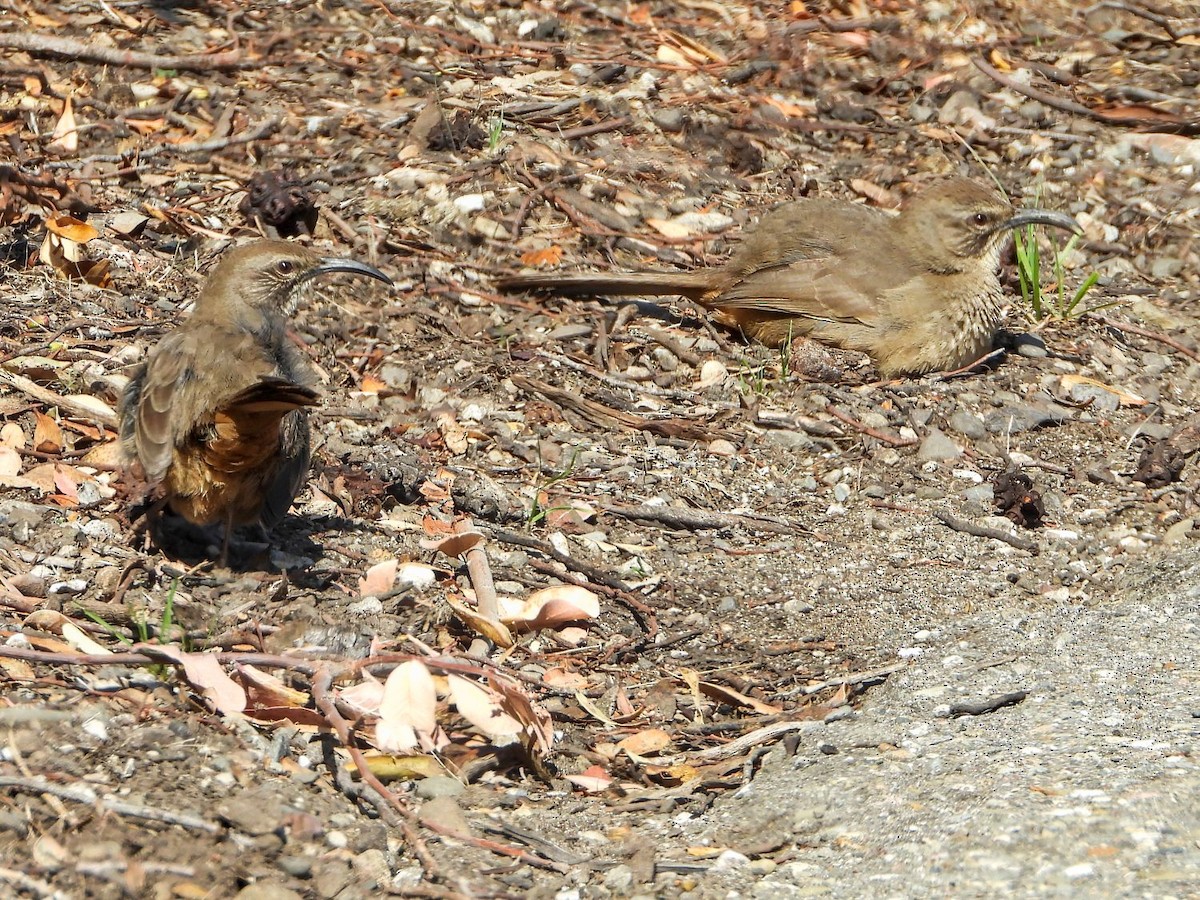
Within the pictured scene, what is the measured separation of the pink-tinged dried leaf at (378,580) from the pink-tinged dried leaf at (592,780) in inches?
42.3

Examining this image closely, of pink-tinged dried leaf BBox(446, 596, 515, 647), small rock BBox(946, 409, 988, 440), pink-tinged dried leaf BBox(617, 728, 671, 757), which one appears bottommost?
small rock BBox(946, 409, 988, 440)

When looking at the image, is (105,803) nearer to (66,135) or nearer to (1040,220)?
(66,135)

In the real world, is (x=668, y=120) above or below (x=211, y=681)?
above

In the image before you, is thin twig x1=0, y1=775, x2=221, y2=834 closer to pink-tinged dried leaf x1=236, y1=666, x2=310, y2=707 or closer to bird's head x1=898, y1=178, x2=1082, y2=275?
pink-tinged dried leaf x1=236, y1=666, x2=310, y2=707

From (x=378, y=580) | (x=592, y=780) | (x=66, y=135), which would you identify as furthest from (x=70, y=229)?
(x=592, y=780)

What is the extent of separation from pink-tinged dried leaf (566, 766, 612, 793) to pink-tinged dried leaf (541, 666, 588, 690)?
1.51ft

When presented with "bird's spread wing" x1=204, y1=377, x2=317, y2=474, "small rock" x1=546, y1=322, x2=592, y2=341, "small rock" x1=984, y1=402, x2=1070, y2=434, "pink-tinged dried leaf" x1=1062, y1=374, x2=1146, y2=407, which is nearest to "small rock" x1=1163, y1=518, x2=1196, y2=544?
"small rock" x1=984, y1=402, x2=1070, y2=434

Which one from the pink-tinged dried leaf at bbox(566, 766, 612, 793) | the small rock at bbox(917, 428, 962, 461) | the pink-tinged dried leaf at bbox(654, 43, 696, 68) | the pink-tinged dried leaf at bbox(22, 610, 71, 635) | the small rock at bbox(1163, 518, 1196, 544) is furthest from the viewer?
the pink-tinged dried leaf at bbox(654, 43, 696, 68)

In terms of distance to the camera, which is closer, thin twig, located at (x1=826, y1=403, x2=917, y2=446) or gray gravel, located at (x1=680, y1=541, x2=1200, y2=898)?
gray gravel, located at (x1=680, y1=541, x2=1200, y2=898)

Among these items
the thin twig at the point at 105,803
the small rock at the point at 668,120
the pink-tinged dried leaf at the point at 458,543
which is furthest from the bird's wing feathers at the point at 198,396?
the small rock at the point at 668,120

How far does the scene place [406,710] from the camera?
3617 millimetres

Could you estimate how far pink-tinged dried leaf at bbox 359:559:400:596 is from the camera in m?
4.82

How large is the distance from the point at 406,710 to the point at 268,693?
514 millimetres

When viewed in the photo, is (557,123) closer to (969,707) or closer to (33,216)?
(33,216)
